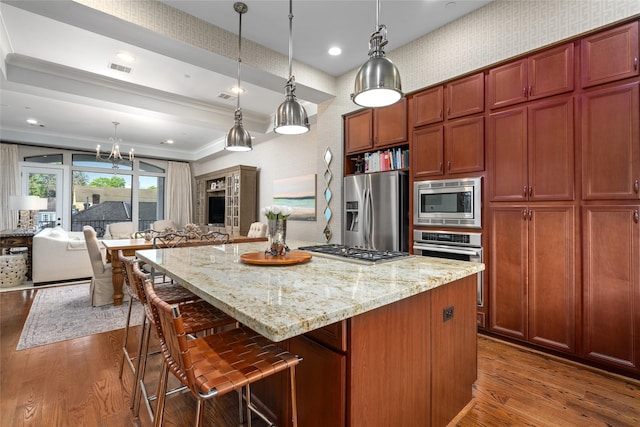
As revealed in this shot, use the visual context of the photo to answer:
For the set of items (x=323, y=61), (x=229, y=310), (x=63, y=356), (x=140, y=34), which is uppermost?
(x=323, y=61)

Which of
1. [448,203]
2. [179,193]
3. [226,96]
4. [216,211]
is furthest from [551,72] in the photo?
[179,193]

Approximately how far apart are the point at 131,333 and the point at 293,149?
386cm

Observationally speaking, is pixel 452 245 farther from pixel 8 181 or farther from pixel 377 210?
pixel 8 181

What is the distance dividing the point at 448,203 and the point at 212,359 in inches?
101

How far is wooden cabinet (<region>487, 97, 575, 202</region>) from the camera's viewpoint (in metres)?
2.31

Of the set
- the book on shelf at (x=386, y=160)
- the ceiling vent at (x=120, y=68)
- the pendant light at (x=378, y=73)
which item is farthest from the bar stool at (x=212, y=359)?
the ceiling vent at (x=120, y=68)

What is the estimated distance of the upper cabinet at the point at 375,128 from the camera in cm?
340

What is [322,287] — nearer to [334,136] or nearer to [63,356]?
[63,356]

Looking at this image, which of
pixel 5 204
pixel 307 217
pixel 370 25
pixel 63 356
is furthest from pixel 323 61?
pixel 5 204

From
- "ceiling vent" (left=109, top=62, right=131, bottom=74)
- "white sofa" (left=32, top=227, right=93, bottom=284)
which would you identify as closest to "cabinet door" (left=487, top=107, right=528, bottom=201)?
"ceiling vent" (left=109, top=62, right=131, bottom=74)

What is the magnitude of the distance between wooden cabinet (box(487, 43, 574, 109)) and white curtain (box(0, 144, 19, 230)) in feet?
29.6

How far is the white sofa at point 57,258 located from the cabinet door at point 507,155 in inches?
233

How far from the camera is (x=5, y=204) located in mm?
6453

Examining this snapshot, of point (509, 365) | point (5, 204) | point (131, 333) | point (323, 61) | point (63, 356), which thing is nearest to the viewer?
point (509, 365)
